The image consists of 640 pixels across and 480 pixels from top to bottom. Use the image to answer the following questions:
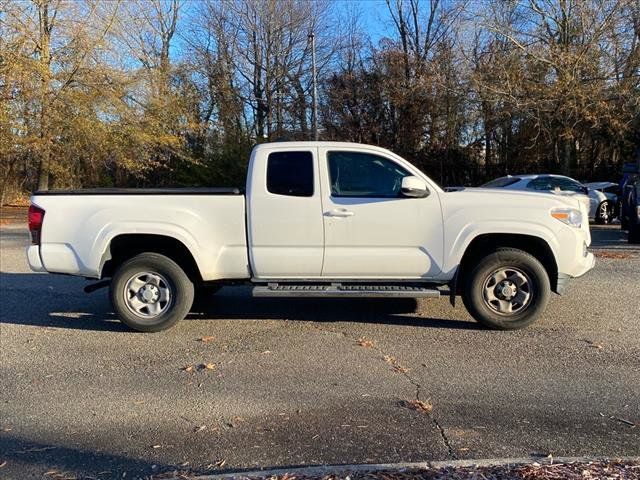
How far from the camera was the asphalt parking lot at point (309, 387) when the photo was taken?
12.1 feet

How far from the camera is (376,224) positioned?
6.15 m

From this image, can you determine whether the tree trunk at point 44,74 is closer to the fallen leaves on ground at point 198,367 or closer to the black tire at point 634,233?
the black tire at point 634,233

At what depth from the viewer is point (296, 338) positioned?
20.2ft

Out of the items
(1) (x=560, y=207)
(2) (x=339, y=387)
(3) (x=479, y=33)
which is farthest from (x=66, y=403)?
(3) (x=479, y=33)

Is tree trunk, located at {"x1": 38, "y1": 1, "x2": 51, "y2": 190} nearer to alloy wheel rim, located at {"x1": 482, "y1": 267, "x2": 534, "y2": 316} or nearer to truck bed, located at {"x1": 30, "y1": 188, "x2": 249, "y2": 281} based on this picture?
truck bed, located at {"x1": 30, "y1": 188, "x2": 249, "y2": 281}

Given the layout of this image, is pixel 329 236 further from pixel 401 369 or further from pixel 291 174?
pixel 401 369

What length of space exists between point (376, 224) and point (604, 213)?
563 inches

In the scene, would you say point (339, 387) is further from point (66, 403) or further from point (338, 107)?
point (338, 107)

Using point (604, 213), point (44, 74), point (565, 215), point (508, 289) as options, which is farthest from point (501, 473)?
point (44, 74)

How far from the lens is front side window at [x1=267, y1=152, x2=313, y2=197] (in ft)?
20.5

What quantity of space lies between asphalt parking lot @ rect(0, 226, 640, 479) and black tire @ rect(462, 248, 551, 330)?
0.56ft

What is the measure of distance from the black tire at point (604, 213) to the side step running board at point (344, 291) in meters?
13.8

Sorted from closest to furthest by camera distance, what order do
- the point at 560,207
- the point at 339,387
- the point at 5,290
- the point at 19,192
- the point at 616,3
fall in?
the point at 339,387, the point at 560,207, the point at 5,290, the point at 616,3, the point at 19,192

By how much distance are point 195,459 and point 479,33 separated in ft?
86.5
